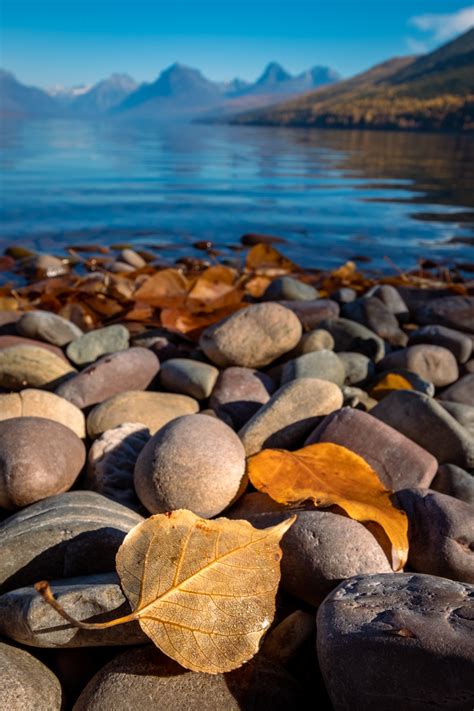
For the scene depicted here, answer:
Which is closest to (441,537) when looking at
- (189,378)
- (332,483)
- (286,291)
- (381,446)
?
(332,483)

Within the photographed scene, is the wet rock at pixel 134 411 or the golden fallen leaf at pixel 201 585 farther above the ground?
the golden fallen leaf at pixel 201 585

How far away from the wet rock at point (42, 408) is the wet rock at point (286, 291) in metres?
2.54

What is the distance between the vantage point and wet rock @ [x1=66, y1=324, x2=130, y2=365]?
147 inches

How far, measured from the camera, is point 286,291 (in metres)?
5.09

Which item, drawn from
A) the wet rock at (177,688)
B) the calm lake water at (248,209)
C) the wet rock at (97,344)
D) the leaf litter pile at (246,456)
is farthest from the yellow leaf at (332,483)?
the calm lake water at (248,209)

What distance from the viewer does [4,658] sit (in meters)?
1.42

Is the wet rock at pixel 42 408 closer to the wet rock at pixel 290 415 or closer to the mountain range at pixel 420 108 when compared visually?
the wet rock at pixel 290 415

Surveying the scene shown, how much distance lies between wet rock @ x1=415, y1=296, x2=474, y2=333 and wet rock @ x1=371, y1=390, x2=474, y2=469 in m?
1.79

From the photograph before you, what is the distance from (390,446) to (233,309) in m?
2.12

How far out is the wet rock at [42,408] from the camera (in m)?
2.84

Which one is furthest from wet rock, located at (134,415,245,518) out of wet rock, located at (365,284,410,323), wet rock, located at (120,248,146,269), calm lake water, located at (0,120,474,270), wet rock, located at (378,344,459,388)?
calm lake water, located at (0,120,474,270)

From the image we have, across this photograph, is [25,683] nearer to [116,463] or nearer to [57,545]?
[57,545]

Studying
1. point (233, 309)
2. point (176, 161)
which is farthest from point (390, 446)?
point (176, 161)

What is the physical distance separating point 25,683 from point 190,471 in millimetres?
968
